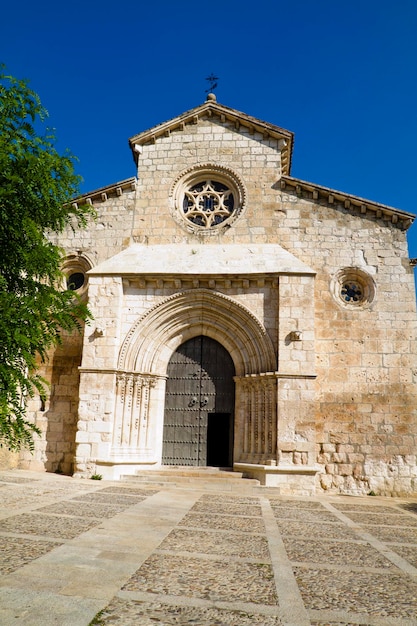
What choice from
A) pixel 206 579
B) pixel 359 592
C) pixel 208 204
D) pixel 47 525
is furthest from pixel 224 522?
pixel 208 204

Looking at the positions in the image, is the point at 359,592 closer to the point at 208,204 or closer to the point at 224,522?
the point at 224,522

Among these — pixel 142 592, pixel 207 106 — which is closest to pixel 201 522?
pixel 142 592

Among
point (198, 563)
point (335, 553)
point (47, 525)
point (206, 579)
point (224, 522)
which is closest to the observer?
point (206, 579)

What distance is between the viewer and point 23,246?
5.73 m

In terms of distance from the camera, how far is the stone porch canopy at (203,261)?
11.1 m

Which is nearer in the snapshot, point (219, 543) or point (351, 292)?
point (219, 543)

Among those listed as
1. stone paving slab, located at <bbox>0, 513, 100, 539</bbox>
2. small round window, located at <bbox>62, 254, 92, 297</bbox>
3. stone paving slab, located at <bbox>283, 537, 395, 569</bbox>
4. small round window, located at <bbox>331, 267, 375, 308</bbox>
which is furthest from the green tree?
small round window, located at <bbox>331, 267, 375, 308</bbox>

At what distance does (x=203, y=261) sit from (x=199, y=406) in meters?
3.45

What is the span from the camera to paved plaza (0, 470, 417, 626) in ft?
10.8

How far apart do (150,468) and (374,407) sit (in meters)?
5.14

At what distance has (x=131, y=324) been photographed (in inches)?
444

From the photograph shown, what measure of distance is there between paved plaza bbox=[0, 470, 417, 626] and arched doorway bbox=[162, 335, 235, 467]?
10.6ft

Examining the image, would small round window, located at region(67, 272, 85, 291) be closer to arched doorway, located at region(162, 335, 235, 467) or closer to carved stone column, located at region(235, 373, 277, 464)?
arched doorway, located at region(162, 335, 235, 467)

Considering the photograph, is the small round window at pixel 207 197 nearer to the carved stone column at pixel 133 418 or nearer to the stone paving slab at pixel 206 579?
the carved stone column at pixel 133 418
